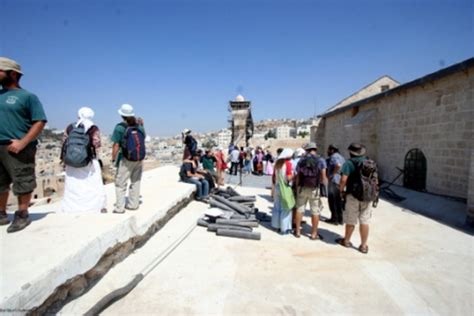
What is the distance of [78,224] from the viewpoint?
2.74 m

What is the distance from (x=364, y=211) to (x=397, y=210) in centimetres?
345

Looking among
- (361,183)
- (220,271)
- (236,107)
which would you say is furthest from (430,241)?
(236,107)

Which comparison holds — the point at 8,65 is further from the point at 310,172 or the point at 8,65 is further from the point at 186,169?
the point at 186,169

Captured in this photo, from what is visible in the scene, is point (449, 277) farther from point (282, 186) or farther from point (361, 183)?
point (282, 186)

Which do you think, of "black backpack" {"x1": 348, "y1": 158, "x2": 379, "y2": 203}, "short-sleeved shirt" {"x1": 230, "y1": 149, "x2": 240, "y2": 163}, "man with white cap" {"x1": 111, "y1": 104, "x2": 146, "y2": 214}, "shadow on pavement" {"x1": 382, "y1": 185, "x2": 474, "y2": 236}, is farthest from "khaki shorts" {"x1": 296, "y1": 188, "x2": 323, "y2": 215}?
"short-sleeved shirt" {"x1": 230, "y1": 149, "x2": 240, "y2": 163}

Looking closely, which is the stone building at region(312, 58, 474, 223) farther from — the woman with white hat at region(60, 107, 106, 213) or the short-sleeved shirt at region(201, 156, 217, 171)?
the woman with white hat at region(60, 107, 106, 213)

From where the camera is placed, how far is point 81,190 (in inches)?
139

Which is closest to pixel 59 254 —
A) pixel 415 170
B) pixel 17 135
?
pixel 17 135

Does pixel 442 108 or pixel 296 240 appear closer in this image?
pixel 296 240

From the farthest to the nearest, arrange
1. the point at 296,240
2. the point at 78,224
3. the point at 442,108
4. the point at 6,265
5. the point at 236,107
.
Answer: the point at 236,107
the point at 442,108
the point at 296,240
the point at 78,224
the point at 6,265

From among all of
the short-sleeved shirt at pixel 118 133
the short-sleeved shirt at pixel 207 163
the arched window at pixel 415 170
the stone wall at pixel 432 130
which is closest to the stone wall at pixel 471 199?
the stone wall at pixel 432 130

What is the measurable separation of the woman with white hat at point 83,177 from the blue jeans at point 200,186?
125 inches

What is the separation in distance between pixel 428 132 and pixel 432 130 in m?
0.19

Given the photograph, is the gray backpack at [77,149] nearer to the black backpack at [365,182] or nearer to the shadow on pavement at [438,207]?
the black backpack at [365,182]
